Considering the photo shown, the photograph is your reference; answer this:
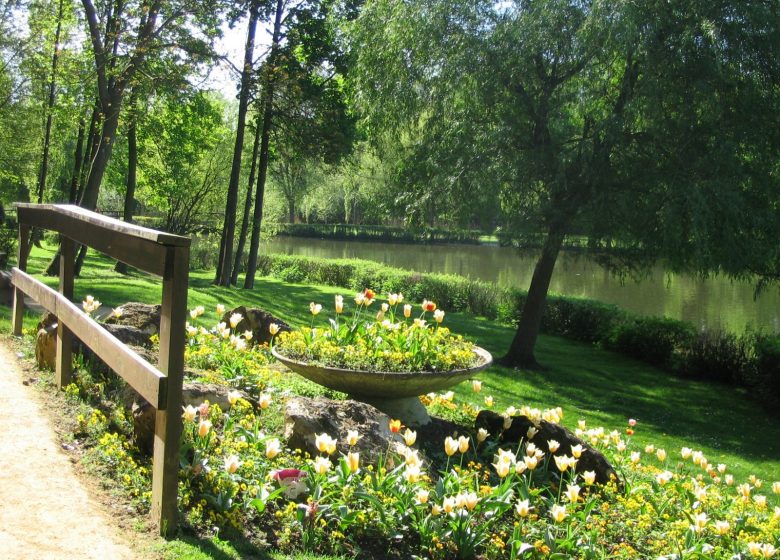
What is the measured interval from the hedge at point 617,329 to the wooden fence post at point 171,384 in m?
11.3

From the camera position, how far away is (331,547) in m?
3.76

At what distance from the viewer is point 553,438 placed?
5.20 meters

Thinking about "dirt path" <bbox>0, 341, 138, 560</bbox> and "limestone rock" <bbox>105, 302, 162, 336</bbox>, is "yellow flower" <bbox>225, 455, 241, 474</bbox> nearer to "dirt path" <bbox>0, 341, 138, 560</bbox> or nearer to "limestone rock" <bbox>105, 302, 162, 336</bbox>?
"dirt path" <bbox>0, 341, 138, 560</bbox>

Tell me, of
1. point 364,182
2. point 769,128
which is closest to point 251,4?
point 769,128

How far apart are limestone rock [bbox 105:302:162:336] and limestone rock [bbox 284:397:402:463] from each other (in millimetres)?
2546

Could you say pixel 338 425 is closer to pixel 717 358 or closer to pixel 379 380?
pixel 379 380

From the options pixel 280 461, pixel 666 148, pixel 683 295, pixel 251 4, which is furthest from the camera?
pixel 683 295

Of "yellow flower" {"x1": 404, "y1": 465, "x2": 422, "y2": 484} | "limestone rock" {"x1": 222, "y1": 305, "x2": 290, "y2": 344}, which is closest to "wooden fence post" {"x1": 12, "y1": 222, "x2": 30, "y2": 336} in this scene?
"limestone rock" {"x1": 222, "y1": 305, "x2": 290, "y2": 344}

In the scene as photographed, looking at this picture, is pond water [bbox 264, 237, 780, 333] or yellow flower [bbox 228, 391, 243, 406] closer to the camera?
yellow flower [bbox 228, 391, 243, 406]

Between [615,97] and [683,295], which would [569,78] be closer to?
[615,97]

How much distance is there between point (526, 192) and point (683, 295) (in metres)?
16.2

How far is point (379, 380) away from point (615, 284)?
1002 inches

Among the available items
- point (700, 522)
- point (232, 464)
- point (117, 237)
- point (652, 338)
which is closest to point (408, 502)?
point (232, 464)

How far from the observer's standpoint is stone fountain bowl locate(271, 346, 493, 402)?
17.5ft
